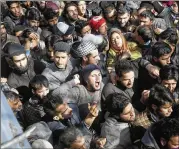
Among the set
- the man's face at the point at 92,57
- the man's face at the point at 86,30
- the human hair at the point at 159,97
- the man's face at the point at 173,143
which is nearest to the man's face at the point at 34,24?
the man's face at the point at 86,30

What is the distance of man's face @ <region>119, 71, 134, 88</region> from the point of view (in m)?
4.11

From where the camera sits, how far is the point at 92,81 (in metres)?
4.11

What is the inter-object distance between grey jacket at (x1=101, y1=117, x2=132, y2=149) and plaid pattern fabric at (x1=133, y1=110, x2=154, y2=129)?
160 mm

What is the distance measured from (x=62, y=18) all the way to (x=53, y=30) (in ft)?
2.26

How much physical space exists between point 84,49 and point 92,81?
2.15 ft

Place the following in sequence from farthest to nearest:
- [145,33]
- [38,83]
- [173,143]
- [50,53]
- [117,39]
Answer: [145,33]
[117,39]
[50,53]
[38,83]
[173,143]

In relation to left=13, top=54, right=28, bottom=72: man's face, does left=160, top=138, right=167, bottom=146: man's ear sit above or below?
below

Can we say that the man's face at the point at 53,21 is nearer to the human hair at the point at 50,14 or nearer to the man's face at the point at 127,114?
the human hair at the point at 50,14

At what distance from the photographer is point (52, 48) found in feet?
16.3

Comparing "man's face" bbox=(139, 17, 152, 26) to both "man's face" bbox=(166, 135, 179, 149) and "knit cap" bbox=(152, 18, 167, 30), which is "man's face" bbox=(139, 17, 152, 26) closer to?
"knit cap" bbox=(152, 18, 167, 30)

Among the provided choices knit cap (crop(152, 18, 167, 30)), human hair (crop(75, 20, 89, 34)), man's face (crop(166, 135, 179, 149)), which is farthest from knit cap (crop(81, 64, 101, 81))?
knit cap (crop(152, 18, 167, 30))

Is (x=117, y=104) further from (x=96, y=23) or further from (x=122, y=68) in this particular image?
(x=96, y=23)

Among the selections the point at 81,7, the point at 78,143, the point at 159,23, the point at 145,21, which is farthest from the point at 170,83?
the point at 81,7

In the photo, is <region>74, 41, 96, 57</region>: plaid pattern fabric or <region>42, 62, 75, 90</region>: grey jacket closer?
<region>42, 62, 75, 90</region>: grey jacket
